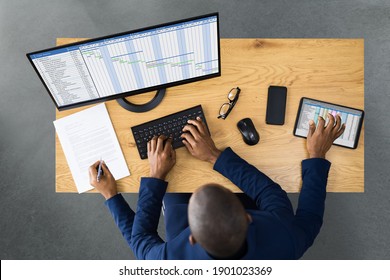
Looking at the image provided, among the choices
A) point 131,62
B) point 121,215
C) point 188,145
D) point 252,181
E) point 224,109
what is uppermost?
point 131,62

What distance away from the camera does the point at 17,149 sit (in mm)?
2107

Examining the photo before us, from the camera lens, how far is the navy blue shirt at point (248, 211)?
1.21 m

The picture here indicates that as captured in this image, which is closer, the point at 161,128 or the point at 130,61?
the point at 130,61

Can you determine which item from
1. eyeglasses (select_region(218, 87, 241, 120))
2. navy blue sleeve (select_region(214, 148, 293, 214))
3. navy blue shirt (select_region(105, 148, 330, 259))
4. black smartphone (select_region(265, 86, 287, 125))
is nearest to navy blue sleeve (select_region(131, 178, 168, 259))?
navy blue shirt (select_region(105, 148, 330, 259))

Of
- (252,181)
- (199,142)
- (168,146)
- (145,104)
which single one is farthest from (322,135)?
(145,104)

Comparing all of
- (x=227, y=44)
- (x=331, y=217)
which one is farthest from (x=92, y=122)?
(x=331, y=217)

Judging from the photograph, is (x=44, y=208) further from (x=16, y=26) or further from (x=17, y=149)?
(x=16, y=26)

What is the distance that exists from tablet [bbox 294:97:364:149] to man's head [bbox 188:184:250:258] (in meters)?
0.56

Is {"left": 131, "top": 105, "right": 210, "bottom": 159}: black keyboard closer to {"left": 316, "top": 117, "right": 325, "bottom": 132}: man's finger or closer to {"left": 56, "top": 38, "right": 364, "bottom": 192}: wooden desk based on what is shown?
{"left": 56, "top": 38, "right": 364, "bottom": 192}: wooden desk

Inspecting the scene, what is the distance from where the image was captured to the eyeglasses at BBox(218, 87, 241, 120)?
1384 millimetres

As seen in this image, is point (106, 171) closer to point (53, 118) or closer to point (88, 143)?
point (88, 143)

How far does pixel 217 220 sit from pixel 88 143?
0.67 meters

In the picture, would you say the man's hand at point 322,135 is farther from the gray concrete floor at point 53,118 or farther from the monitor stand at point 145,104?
the gray concrete floor at point 53,118

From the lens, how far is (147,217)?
4.30 feet
